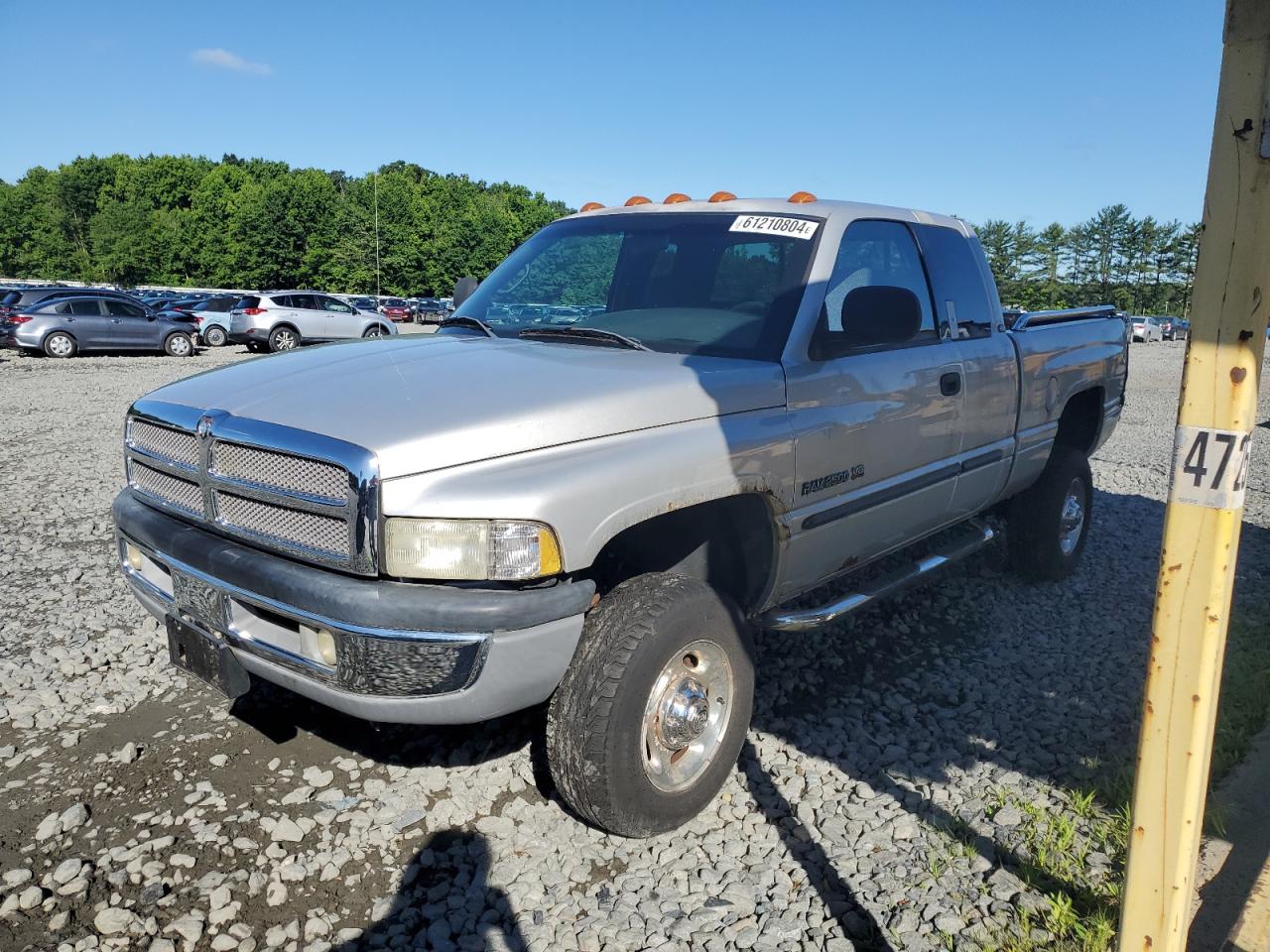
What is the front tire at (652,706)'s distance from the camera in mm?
2625

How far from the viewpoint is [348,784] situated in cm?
324

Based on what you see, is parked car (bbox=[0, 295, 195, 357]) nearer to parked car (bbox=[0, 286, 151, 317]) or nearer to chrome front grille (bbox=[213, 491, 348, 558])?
parked car (bbox=[0, 286, 151, 317])

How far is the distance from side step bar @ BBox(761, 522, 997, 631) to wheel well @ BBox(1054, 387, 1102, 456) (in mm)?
1138

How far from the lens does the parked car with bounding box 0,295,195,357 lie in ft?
70.5

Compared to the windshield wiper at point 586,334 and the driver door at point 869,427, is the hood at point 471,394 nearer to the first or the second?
the windshield wiper at point 586,334

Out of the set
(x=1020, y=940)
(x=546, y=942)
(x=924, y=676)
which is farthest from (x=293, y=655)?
(x=924, y=676)

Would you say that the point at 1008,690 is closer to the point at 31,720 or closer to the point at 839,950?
the point at 839,950

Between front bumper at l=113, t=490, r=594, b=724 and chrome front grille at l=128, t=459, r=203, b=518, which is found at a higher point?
chrome front grille at l=128, t=459, r=203, b=518

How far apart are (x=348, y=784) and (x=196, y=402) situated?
144 cm

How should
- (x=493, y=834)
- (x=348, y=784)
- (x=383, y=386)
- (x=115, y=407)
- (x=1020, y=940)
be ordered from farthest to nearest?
(x=115, y=407)
(x=348, y=784)
(x=493, y=834)
(x=383, y=386)
(x=1020, y=940)

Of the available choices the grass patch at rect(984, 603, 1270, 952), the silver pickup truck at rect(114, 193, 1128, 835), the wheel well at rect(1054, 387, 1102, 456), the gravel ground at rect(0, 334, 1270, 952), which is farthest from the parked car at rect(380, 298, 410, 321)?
the grass patch at rect(984, 603, 1270, 952)

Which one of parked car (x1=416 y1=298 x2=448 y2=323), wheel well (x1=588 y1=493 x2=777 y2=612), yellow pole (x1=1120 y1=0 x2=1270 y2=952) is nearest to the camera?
yellow pole (x1=1120 y1=0 x2=1270 y2=952)

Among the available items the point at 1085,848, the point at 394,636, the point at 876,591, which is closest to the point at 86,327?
the point at 876,591

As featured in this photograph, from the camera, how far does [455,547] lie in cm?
241
